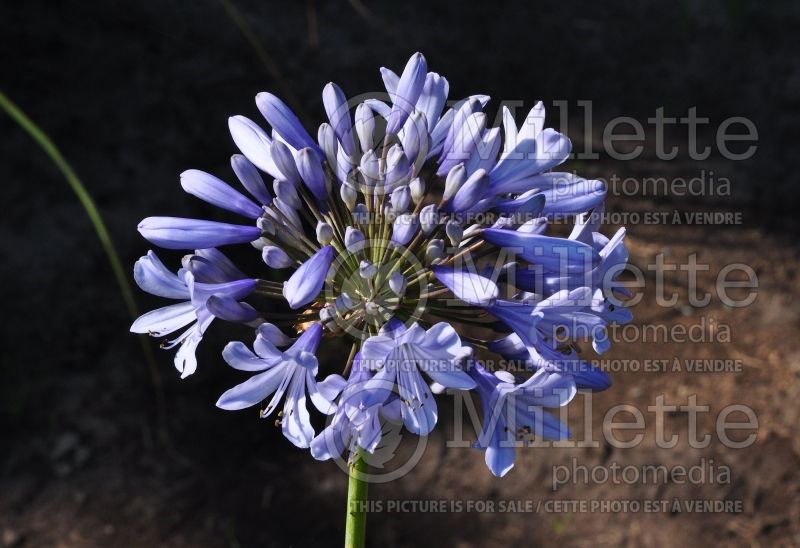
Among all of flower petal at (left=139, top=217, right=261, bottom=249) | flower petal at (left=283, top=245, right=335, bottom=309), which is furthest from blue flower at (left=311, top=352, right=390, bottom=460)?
→ flower petal at (left=139, top=217, right=261, bottom=249)

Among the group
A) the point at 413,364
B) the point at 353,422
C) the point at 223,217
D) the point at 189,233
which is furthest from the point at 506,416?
the point at 223,217

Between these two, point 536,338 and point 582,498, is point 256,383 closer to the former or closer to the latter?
point 536,338

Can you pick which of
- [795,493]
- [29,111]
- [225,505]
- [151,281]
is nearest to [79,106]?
[29,111]

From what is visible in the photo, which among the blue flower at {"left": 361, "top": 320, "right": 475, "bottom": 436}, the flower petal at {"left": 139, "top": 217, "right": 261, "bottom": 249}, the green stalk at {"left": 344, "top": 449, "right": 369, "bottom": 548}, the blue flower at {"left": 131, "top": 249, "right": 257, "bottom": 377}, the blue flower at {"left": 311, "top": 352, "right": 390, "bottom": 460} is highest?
the flower petal at {"left": 139, "top": 217, "right": 261, "bottom": 249}

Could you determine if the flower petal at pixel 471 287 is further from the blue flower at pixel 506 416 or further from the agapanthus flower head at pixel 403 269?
the blue flower at pixel 506 416

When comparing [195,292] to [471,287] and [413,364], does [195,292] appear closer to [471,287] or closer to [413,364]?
[413,364]

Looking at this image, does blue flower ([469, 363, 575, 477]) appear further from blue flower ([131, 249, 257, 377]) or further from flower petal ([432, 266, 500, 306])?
blue flower ([131, 249, 257, 377])
